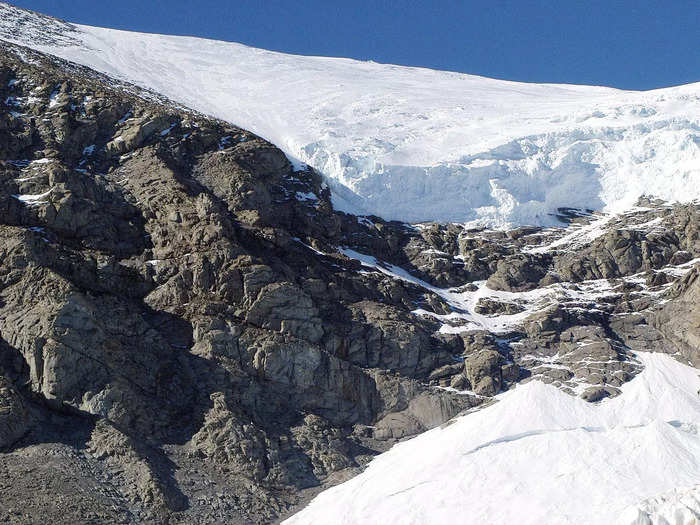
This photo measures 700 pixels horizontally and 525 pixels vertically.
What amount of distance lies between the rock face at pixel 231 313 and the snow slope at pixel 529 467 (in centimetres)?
314

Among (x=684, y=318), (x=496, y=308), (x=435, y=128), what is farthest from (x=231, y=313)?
(x=435, y=128)

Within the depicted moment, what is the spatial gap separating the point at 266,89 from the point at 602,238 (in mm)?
61865

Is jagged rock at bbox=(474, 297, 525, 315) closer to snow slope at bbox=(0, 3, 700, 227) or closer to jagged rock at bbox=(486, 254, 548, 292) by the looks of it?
jagged rock at bbox=(486, 254, 548, 292)

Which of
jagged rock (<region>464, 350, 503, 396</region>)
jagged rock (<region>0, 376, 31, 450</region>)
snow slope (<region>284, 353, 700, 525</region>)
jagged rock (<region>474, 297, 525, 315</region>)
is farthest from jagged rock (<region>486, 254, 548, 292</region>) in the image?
jagged rock (<region>0, 376, 31, 450</region>)

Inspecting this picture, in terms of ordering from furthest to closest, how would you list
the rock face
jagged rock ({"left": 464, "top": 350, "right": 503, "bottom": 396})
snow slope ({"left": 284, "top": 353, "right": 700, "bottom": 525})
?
jagged rock ({"left": 464, "top": 350, "right": 503, "bottom": 396}), the rock face, snow slope ({"left": 284, "top": 353, "right": 700, "bottom": 525})

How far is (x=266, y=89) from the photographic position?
127 meters

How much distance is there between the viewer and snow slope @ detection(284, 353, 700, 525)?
1967 inches

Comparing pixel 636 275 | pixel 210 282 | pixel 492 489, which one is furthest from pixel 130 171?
pixel 636 275

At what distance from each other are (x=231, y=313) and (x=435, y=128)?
187ft

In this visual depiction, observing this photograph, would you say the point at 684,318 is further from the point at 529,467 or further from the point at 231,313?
the point at 231,313

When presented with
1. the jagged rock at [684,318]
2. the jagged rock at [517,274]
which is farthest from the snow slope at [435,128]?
the jagged rock at [684,318]

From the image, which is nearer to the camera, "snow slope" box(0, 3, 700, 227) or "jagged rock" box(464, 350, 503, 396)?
"jagged rock" box(464, 350, 503, 396)

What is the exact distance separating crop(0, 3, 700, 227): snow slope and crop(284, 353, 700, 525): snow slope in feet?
114

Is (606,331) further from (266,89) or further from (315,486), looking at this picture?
(266,89)
